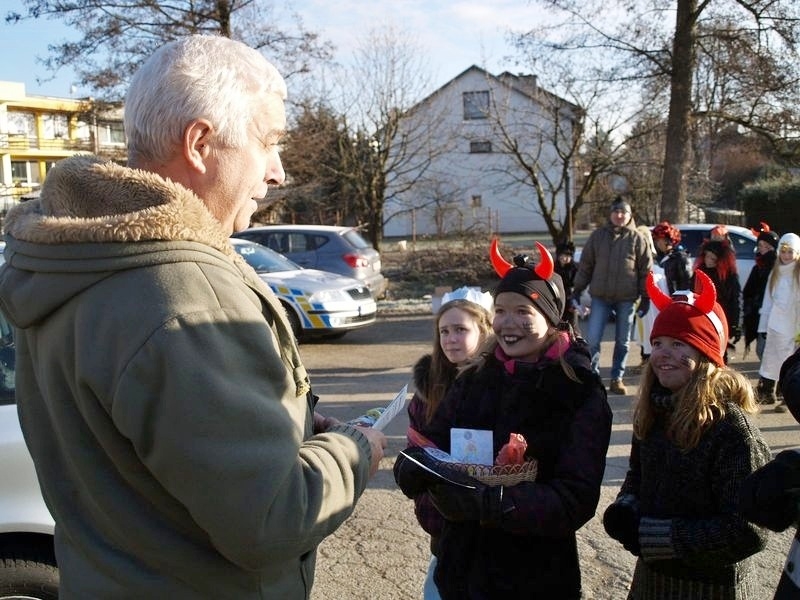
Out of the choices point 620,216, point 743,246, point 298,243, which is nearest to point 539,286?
point 620,216

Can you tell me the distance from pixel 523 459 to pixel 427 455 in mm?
320

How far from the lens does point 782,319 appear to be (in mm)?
7273

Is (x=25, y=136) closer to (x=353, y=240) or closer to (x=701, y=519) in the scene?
(x=353, y=240)

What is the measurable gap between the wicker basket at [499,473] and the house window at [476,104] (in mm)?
17542

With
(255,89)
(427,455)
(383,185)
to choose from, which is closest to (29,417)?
(255,89)

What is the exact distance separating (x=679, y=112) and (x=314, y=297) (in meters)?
8.66

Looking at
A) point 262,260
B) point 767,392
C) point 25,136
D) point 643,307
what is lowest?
point 767,392

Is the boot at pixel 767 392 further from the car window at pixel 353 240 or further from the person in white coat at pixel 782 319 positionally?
the car window at pixel 353 240

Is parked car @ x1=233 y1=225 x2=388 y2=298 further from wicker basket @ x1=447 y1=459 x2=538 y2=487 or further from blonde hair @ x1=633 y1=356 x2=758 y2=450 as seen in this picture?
wicker basket @ x1=447 y1=459 x2=538 y2=487

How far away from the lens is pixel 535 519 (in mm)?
2174

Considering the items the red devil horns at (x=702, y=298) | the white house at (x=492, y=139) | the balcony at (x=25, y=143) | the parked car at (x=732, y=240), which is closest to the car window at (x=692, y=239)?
the parked car at (x=732, y=240)

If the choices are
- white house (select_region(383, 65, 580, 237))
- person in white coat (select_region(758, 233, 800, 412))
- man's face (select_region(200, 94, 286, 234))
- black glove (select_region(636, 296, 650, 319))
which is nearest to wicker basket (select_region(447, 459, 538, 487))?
man's face (select_region(200, 94, 286, 234))

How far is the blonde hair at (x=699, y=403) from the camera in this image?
2.42 meters

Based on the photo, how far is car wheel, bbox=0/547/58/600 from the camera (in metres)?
2.76
